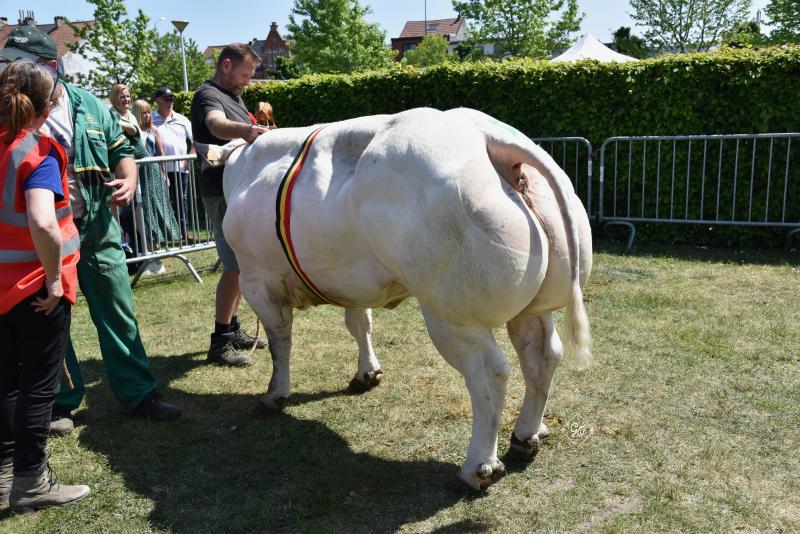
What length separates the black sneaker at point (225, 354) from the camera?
5305mm

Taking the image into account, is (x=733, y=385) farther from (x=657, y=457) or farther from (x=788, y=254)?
(x=788, y=254)

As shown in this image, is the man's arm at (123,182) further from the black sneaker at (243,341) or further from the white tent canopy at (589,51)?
the white tent canopy at (589,51)

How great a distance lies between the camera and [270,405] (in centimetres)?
428

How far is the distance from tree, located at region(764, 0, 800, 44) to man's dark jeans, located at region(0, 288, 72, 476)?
1079 inches

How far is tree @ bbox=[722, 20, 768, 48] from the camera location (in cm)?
2543

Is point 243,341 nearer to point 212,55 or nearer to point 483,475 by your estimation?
point 483,475

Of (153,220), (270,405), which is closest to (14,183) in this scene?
(270,405)

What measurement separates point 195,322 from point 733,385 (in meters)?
4.63

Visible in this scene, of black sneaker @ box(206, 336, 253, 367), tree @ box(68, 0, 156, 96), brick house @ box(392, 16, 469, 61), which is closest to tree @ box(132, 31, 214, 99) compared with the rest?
tree @ box(68, 0, 156, 96)

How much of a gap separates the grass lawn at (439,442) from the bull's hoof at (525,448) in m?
0.07

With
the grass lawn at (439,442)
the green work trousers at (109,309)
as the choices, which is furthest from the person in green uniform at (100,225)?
the grass lawn at (439,442)

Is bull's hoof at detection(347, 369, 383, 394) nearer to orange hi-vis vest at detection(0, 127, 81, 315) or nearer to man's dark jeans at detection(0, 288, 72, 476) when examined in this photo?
man's dark jeans at detection(0, 288, 72, 476)

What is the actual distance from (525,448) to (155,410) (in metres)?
2.33

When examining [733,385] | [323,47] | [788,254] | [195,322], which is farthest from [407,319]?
[323,47]
